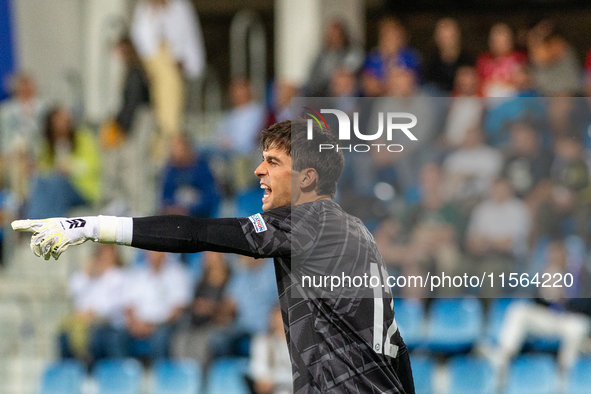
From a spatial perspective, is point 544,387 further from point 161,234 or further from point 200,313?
point 161,234

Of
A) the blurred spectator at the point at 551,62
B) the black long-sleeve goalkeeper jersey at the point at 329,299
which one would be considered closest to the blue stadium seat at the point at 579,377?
the blurred spectator at the point at 551,62

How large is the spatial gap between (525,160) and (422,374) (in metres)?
2.09

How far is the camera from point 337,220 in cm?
318

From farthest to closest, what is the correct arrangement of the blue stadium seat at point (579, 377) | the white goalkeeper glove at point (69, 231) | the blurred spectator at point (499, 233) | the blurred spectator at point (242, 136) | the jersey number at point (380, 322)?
the blurred spectator at point (242, 136) < the blue stadium seat at point (579, 377) < the blurred spectator at point (499, 233) < the jersey number at point (380, 322) < the white goalkeeper glove at point (69, 231)

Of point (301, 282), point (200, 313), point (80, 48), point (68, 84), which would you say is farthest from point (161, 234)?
point (80, 48)

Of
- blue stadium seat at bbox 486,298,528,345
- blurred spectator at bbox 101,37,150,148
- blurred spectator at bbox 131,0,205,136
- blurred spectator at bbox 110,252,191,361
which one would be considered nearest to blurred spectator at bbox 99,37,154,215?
blurred spectator at bbox 101,37,150,148

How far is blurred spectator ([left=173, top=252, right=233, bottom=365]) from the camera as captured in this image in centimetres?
756

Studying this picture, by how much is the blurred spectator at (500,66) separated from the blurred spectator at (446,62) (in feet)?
0.63

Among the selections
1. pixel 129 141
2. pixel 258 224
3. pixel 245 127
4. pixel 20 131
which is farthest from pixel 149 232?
pixel 20 131

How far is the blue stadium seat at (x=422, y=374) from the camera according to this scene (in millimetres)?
6852

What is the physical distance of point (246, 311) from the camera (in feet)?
24.6

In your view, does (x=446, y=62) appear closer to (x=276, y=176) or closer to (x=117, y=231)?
(x=276, y=176)

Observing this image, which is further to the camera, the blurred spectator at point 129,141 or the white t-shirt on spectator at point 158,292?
the blurred spectator at point 129,141

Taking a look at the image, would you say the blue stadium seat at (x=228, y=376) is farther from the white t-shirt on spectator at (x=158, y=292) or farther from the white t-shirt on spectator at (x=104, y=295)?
the white t-shirt on spectator at (x=104, y=295)
